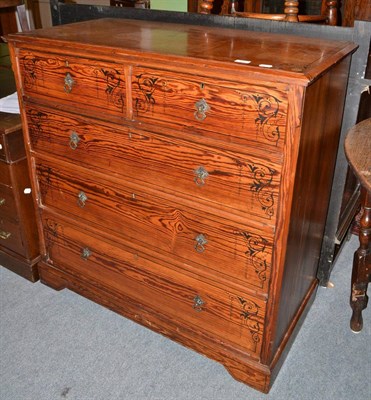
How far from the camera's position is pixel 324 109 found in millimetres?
1473

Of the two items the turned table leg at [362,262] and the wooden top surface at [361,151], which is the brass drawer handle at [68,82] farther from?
the turned table leg at [362,262]

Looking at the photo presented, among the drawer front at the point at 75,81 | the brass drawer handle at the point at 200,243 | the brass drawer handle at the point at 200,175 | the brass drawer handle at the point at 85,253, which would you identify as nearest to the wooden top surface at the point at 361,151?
the brass drawer handle at the point at 200,175

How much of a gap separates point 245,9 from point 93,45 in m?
2.55

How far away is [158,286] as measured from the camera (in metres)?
1.80

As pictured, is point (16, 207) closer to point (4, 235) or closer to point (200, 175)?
point (4, 235)

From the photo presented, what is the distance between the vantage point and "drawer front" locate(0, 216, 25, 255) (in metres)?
2.18

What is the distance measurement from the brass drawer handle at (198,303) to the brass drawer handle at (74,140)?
2.38 feet

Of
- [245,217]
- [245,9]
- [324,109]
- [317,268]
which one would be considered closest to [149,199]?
[245,217]

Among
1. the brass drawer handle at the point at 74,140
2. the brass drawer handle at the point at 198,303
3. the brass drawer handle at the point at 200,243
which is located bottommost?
the brass drawer handle at the point at 198,303

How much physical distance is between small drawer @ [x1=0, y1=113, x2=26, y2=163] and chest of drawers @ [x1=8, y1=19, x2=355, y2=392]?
12cm

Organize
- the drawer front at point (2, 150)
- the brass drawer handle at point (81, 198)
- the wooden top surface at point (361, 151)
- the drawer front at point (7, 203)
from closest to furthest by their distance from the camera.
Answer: the wooden top surface at point (361, 151), the brass drawer handle at point (81, 198), the drawer front at point (2, 150), the drawer front at point (7, 203)

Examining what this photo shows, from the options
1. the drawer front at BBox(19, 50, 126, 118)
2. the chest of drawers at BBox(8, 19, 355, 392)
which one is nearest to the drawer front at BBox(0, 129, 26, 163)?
the chest of drawers at BBox(8, 19, 355, 392)

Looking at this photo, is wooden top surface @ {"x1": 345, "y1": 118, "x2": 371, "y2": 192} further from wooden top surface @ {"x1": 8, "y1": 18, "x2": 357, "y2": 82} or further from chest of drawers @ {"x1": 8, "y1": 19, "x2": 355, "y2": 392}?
wooden top surface @ {"x1": 8, "y1": 18, "x2": 357, "y2": 82}

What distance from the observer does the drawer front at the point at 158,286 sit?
5.33ft
